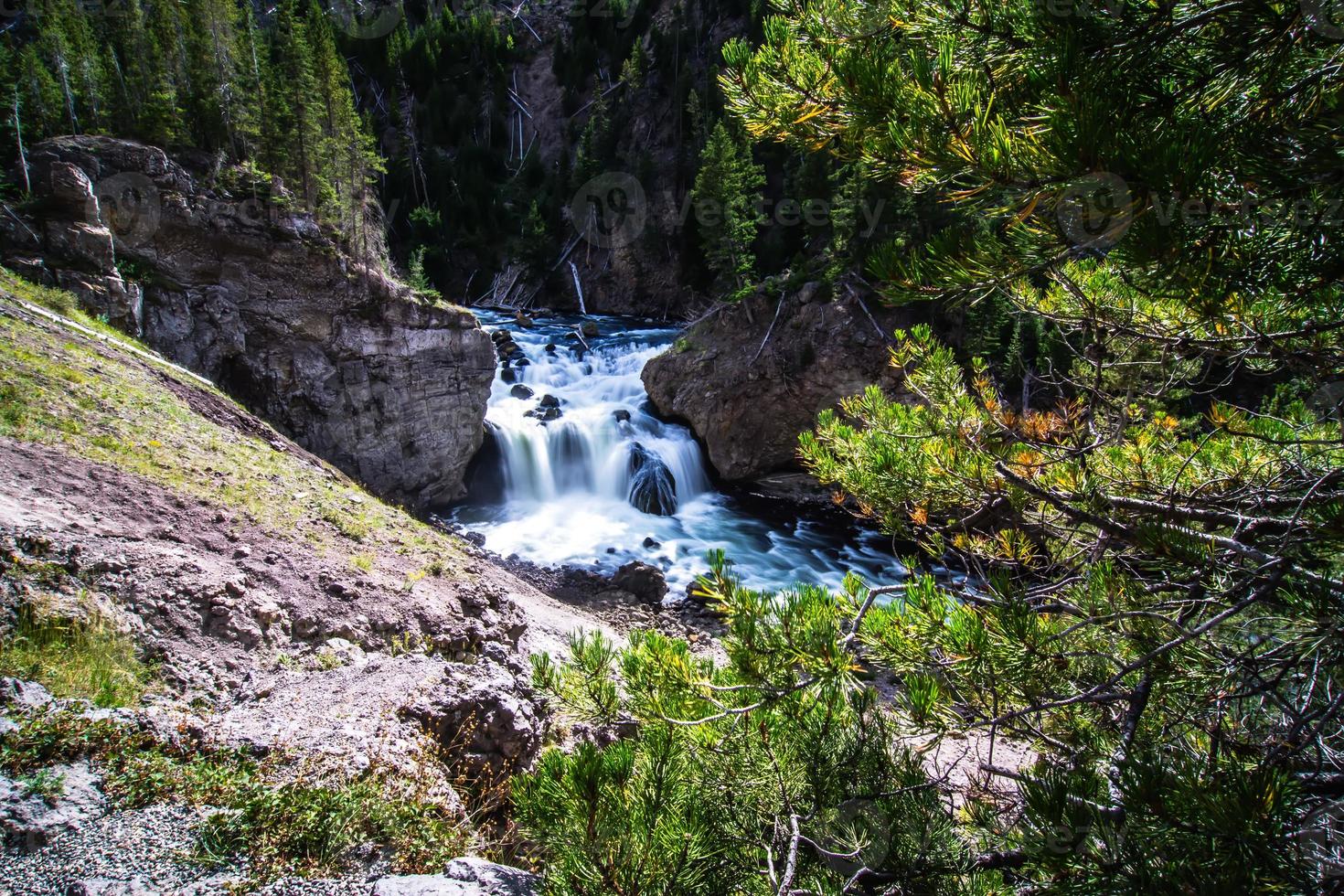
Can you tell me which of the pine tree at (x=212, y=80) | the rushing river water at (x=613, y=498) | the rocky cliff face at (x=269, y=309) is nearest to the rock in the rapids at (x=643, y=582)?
the rushing river water at (x=613, y=498)

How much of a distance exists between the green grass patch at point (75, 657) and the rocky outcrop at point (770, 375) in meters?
19.7

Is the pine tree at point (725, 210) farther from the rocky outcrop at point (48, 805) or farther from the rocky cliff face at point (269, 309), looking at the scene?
the rocky outcrop at point (48, 805)

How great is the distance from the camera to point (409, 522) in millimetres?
11602

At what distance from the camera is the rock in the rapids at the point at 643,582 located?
572 inches

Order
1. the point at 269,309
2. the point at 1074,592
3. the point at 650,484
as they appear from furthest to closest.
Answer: the point at 650,484 < the point at 269,309 < the point at 1074,592

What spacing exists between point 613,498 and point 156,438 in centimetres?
1360

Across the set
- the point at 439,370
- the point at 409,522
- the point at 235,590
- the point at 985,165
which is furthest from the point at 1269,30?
the point at 439,370

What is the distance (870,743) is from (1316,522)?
198 centimetres

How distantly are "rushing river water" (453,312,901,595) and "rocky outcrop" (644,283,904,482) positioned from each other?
1408 mm

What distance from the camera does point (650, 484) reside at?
70.1ft

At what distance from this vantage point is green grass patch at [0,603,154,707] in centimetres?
367

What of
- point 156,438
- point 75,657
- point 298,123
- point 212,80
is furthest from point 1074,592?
point 212,80

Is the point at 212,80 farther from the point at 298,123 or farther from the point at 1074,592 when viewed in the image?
the point at 1074,592

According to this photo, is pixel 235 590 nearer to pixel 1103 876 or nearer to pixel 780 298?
pixel 1103 876
